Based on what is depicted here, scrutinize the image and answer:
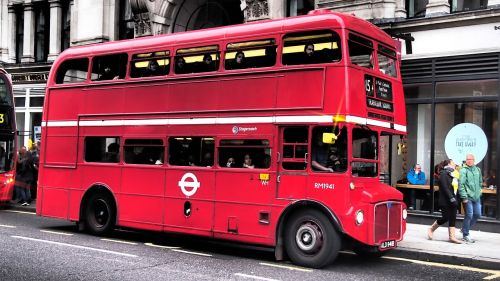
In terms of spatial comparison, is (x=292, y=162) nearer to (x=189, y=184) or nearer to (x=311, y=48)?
(x=311, y=48)

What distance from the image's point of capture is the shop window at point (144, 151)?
1188 centimetres

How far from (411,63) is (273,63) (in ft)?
21.9

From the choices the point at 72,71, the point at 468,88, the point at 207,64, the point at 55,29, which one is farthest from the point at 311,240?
the point at 55,29

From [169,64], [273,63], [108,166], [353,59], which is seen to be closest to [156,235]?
[108,166]

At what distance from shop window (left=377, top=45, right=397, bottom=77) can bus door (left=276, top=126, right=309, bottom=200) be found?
2.04m

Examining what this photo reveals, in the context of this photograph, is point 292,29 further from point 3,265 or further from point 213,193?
point 3,265

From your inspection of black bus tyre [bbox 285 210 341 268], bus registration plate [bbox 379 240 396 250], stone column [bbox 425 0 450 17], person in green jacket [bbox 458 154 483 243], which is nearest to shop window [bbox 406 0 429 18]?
stone column [bbox 425 0 450 17]

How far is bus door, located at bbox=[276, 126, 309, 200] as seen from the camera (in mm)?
9750

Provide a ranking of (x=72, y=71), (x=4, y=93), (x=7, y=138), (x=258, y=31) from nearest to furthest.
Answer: (x=258, y=31) → (x=72, y=71) → (x=4, y=93) → (x=7, y=138)

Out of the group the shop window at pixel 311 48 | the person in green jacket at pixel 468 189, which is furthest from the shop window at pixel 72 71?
the person in green jacket at pixel 468 189

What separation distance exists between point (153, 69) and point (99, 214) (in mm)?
3430

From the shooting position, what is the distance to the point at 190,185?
1127cm

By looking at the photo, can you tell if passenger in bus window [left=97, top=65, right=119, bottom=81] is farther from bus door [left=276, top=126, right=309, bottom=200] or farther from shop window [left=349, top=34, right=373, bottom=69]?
shop window [left=349, top=34, right=373, bottom=69]

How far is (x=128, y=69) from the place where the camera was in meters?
12.5
